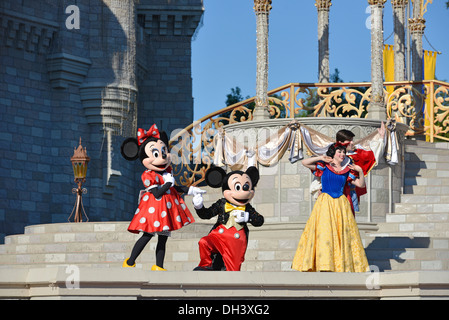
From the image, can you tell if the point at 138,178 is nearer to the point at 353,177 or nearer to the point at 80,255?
the point at 80,255

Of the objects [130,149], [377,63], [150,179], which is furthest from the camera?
[377,63]

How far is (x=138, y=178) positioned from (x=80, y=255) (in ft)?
33.5

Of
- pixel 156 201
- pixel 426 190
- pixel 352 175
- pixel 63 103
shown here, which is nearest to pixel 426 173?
pixel 426 190

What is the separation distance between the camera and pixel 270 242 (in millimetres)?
14336

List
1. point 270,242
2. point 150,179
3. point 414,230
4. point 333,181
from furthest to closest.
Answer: point 414,230, point 270,242, point 333,181, point 150,179

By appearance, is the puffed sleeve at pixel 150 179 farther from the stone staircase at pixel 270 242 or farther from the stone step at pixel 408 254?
the stone step at pixel 408 254

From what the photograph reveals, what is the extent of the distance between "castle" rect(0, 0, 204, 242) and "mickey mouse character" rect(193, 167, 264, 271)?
36.0 feet

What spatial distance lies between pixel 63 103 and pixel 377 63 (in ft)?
25.4

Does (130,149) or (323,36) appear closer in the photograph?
(130,149)

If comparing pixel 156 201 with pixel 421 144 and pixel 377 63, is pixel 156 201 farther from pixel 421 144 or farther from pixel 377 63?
pixel 421 144

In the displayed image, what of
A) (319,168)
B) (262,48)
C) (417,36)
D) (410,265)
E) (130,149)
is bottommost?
(410,265)

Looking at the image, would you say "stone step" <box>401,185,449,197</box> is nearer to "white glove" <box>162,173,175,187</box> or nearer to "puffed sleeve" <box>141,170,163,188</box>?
"white glove" <box>162,173,175,187</box>

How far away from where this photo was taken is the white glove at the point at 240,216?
11219 mm
